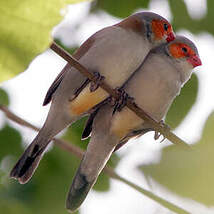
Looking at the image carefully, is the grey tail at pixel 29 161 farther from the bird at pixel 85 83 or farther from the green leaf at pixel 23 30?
the green leaf at pixel 23 30

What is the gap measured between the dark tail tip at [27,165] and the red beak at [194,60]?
1.64 m

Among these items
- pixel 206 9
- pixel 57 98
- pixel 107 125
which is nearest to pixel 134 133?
pixel 107 125

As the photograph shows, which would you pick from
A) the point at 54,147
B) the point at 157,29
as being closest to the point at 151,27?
the point at 157,29

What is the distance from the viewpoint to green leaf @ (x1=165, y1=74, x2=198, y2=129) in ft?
7.23

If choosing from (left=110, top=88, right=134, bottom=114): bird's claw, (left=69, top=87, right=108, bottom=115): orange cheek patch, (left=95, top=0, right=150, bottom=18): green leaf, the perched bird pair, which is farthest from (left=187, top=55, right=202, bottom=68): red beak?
(left=95, top=0, right=150, bottom=18): green leaf

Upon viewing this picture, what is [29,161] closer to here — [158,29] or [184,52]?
[158,29]

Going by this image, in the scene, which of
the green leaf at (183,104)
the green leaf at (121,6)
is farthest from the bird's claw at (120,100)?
the green leaf at (121,6)

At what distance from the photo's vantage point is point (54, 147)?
2.89m

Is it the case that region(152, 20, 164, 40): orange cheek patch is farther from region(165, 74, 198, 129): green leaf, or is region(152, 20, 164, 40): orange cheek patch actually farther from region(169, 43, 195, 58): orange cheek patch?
region(165, 74, 198, 129): green leaf

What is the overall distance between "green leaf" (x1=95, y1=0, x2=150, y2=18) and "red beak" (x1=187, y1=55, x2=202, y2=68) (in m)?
1.44

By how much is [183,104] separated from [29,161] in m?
1.12

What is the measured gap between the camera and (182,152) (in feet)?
2.65

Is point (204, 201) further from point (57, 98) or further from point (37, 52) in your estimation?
point (57, 98)

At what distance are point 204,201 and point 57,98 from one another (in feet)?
8.06
